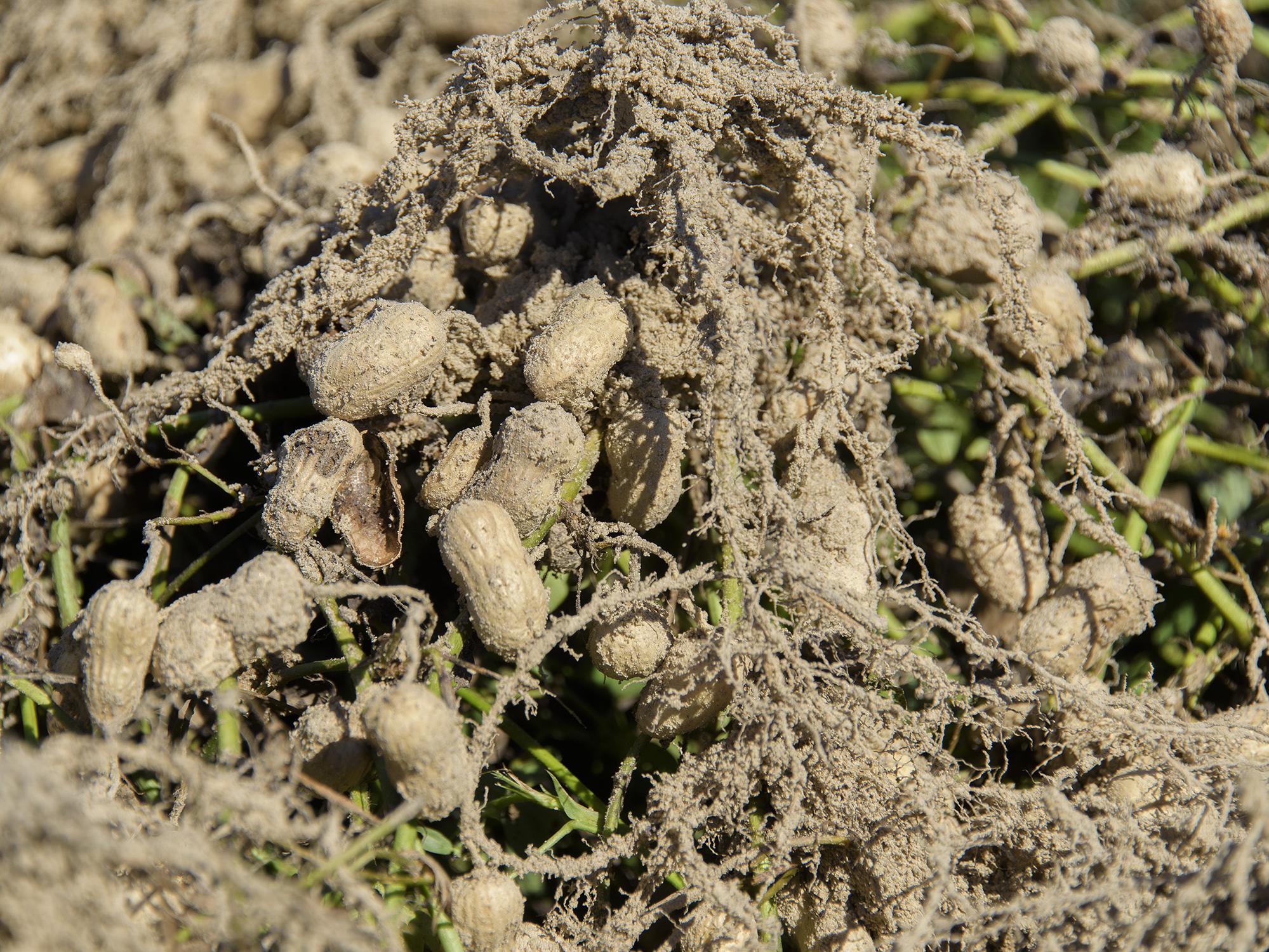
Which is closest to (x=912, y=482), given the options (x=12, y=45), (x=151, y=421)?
(x=151, y=421)

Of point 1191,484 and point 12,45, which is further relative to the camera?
point 12,45

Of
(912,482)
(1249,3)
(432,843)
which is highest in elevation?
(1249,3)

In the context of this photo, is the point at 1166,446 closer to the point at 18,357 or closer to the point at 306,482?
the point at 306,482

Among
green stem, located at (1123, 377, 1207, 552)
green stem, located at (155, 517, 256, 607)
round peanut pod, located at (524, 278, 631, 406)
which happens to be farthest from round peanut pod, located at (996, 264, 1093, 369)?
green stem, located at (155, 517, 256, 607)

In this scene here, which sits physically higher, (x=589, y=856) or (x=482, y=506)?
(x=482, y=506)

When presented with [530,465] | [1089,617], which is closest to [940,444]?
[1089,617]

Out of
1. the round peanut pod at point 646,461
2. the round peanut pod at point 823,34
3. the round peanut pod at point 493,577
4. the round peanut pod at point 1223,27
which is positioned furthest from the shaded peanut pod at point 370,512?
the round peanut pod at point 1223,27

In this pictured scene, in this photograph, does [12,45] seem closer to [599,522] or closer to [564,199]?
[564,199]
